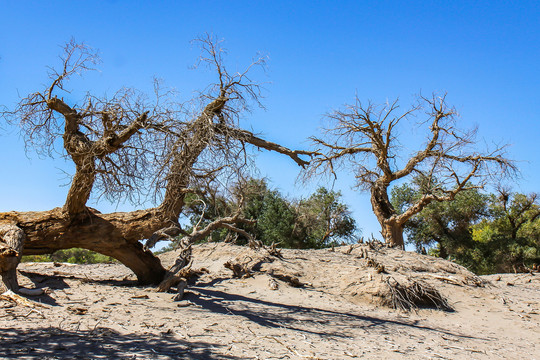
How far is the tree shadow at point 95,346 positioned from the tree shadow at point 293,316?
5.56 feet

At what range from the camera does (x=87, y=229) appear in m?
7.96

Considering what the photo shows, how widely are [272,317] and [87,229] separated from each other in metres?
3.91

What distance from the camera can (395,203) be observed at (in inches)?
1046

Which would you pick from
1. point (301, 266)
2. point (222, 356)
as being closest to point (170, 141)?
point (222, 356)

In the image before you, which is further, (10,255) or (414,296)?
(414,296)

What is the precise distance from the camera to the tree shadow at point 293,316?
6.06 meters

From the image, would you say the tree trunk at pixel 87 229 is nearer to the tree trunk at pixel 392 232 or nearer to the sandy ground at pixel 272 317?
the sandy ground at pixel 272 317

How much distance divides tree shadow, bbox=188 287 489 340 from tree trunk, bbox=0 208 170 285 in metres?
1.58

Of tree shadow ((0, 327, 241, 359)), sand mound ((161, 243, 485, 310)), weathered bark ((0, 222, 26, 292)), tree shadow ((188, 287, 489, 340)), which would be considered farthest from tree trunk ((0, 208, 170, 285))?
tree shadow ((0, 327, 241, 359))

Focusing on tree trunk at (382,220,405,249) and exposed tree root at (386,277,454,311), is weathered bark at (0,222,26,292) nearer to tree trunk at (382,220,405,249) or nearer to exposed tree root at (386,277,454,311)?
exposed tree root at (386,277,454,311)

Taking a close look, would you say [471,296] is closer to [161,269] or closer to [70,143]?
[161,269]

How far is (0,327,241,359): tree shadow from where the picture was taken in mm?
3896

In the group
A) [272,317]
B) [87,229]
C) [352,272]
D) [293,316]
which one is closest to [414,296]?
[352,272]

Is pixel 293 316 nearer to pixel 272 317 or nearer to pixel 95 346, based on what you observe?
pixel 272 317
